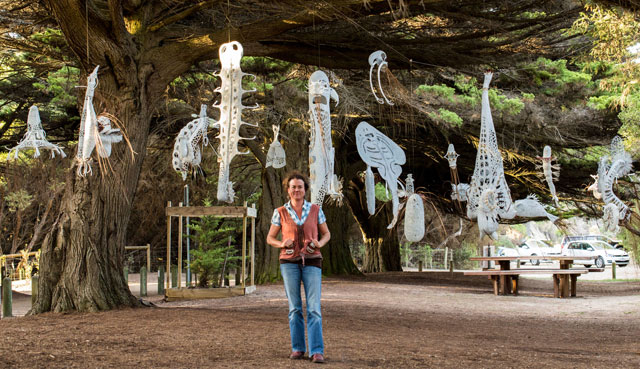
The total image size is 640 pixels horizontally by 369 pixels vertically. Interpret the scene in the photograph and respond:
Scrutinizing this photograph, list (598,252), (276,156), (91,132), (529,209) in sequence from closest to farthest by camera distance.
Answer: (91,132) < (276,156) < (529,209) < (598,252)

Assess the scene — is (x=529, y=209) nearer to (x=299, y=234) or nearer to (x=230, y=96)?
(x=230, y=96)

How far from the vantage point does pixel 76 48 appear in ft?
32.7

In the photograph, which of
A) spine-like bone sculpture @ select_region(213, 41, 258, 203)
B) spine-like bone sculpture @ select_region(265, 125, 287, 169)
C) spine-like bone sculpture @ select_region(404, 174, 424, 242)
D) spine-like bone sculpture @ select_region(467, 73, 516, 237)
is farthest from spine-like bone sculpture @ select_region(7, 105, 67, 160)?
spine-like bone sculpture @ select_region(467, 73, 516, 237)

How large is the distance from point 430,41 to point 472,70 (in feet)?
6.61

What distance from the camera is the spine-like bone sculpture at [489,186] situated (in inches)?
409

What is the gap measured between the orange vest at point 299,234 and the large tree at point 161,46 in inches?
149

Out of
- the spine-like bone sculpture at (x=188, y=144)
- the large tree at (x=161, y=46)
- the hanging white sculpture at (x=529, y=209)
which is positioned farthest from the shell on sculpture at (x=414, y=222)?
the spine-like bone sculpture at (x=188, y=144)

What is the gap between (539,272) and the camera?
1534 cm

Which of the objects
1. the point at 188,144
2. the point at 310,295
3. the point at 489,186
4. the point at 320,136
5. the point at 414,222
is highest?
the point at 188,144

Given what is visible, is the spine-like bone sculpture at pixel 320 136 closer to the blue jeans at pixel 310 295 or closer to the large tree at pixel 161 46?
the large tree at pixel 161 46

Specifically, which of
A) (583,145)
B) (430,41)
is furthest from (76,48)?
(583,145)

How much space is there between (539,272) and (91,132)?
10.8 meters

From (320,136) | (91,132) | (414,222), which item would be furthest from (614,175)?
(91,132)

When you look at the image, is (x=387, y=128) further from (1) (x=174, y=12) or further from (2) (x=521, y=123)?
(1) (x=174, y=12)
